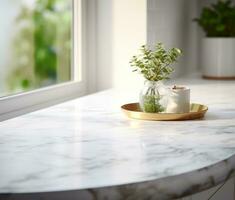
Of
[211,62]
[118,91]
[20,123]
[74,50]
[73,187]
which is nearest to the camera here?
[73,187]

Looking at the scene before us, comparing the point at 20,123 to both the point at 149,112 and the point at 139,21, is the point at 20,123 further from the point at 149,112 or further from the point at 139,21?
the point at 139,21

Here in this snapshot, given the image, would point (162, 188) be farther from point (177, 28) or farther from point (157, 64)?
point (177, 28)

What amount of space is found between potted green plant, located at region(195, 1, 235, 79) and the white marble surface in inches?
37.5

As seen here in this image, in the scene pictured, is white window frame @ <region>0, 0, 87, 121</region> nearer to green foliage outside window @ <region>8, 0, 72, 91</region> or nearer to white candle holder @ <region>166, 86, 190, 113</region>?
green foliage outside window @ <region>8, 0, 72, 91</region>

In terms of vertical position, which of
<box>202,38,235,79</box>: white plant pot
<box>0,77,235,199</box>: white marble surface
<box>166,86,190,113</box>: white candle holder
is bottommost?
<box>0,77,235,199</box>: white marble surface

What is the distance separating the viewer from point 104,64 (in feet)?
7.02

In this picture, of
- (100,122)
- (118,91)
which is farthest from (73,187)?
(118,91)

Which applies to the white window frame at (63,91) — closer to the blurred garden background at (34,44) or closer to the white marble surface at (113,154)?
the blurred garden background at (34,44)

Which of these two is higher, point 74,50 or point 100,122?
point 74,50

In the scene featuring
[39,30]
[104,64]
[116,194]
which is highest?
[39,30]

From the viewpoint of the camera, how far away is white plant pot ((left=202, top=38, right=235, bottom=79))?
2.38 m

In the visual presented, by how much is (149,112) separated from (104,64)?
2.57ft

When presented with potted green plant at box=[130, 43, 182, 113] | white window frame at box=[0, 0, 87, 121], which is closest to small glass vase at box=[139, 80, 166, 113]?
potted green plant at box=[130, 43, 182, 113]

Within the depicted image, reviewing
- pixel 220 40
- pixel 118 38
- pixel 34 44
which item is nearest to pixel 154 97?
pixel 118 38
